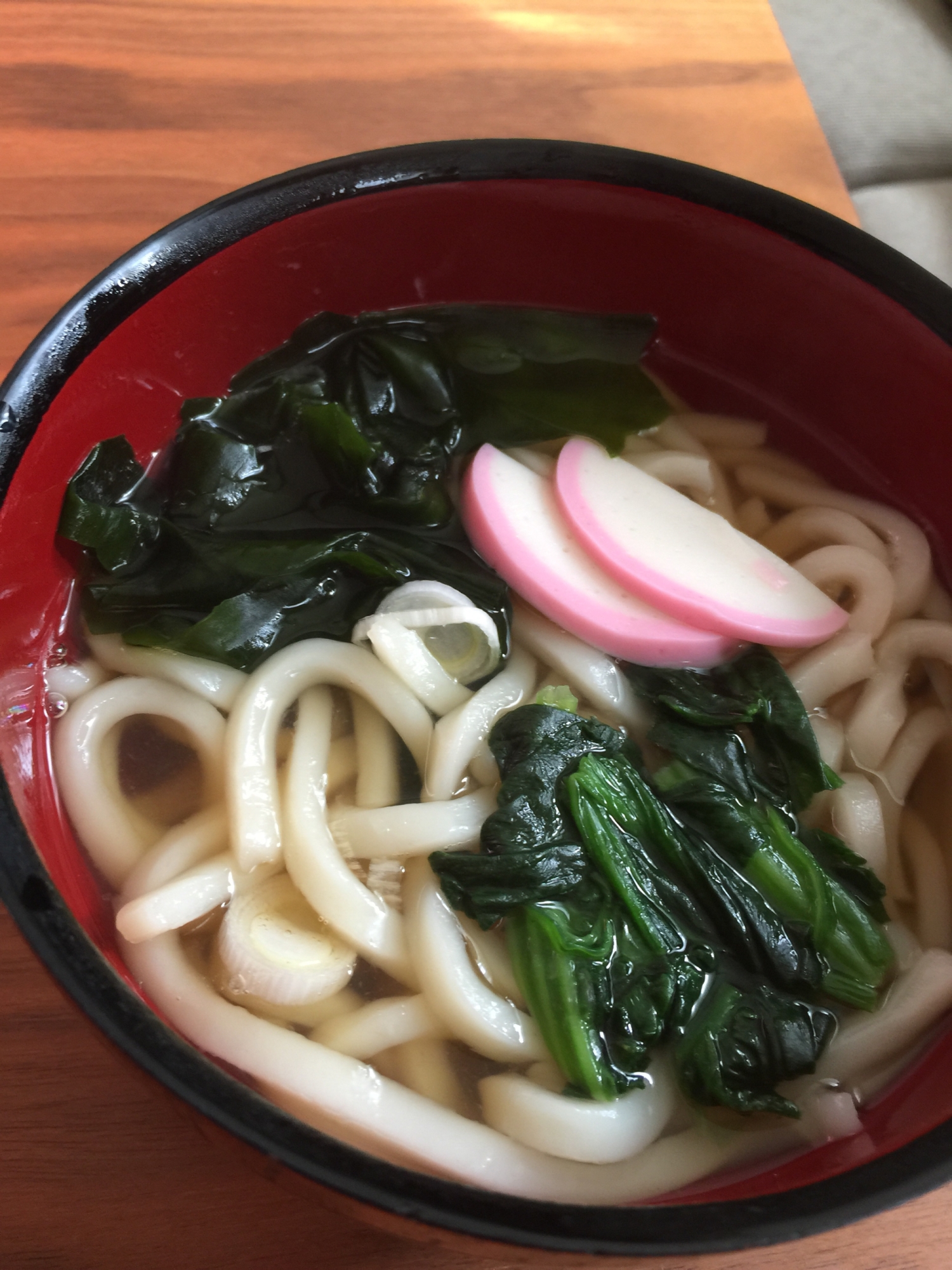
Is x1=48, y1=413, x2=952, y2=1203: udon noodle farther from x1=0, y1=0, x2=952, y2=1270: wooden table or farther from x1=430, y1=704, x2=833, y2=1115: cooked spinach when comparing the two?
x1=0, y1=0, x2=952, y2=1270: wooden table

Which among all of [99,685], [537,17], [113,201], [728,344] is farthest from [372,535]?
[537,17]

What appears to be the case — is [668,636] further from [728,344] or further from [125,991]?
[125,991]

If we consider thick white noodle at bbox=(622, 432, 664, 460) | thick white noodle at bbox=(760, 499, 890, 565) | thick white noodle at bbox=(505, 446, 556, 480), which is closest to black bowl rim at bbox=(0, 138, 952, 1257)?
thick white noodle at bbox=(505, 446, 556, 480)

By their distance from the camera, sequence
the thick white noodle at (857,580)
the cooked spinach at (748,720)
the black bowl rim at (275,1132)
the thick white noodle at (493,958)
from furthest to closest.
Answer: the thick white noodle at (857,580), the cooked spinach at (748,720), the thick white noodle at (493,958), the black bowl rim at (275,1132)

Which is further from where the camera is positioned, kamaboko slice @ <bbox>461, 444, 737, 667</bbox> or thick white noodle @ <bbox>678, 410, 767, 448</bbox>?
thick white noodle @ <bbox>678, 410, 767, 448</bbox>

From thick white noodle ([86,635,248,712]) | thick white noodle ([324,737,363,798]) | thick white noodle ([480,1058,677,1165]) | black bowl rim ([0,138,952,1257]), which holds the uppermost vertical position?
black bowl rim ([0,138,952,1257])

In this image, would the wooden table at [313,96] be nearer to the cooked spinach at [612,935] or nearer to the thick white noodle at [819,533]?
the thick white noodle at [819,533]

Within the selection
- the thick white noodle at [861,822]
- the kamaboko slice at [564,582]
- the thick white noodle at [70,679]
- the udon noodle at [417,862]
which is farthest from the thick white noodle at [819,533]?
the thick white noodle at [70,679]
